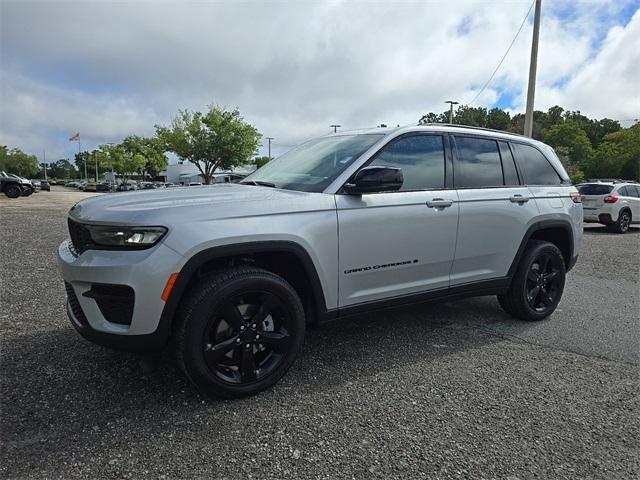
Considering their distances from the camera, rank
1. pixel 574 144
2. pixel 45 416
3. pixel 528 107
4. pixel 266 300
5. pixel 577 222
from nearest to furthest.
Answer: pixel 45 416 → pixel 266 300 → pixel 577 222 → pixel 528 107 → pixel 574 144

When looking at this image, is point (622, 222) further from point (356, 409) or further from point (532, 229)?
point (356, 409)

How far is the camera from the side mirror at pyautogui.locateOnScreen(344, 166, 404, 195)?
9.36ft

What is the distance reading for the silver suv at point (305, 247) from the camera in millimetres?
2373

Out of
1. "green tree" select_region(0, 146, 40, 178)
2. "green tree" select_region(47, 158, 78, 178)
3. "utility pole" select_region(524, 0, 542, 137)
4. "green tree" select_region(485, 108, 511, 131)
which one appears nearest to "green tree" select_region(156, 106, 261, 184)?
"utility pole" select_region(524, 0, 542, 137)

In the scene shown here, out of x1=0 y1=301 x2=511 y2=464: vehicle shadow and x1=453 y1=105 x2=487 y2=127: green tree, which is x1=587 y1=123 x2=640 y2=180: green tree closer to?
x1=453 y1=105 x2=487 y2=127: green tree

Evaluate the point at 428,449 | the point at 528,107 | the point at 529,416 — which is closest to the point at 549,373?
the point at 529,416

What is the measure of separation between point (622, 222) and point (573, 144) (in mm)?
41365

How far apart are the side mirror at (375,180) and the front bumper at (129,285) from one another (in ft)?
4.13

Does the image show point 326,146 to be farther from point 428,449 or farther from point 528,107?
point 528,107

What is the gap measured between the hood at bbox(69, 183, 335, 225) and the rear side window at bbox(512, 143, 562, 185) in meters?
2.31

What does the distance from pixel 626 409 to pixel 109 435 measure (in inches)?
119

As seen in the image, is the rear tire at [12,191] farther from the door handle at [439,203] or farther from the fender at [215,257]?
the door handle at [439,203]

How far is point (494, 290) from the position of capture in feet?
12.7

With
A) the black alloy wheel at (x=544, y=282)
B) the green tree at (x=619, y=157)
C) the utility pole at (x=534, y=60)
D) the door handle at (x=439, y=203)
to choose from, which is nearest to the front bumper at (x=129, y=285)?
the door handle at (x=439, y=203)
